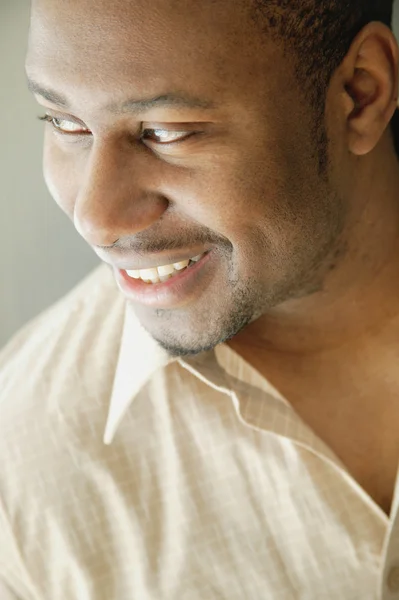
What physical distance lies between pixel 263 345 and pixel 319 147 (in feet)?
1.14

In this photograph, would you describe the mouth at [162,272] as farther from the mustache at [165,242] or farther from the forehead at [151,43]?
the forehead at [151,43]

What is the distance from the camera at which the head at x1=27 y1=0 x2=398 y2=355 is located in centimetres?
79

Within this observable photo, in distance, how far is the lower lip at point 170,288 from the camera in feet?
3.06

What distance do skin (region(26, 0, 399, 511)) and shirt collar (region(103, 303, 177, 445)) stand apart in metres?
0.05

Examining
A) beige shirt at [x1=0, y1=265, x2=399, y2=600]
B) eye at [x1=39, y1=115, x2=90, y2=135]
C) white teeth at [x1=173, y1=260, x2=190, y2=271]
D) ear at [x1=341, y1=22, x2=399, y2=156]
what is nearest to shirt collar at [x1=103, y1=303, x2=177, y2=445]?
beige shirt at [x1=0, y1=265, x2=399, y2=600]

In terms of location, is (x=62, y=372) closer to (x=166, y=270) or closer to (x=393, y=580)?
(x=166, y=270)

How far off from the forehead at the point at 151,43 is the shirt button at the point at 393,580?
63 centimetres

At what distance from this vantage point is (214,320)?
37.2 inches

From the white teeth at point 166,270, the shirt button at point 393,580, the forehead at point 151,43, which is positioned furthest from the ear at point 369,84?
the shirt button at point 393,580

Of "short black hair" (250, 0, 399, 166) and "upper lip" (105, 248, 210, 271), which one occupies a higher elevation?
"short black hair" (250, 0, 399, 166)

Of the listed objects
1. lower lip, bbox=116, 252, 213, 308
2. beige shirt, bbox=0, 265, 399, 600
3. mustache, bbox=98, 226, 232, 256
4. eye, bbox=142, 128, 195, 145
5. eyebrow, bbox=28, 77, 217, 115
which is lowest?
beige shirt, bbox=0, 265, 399, 600

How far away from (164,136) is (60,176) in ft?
0.62

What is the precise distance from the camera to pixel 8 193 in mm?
1296

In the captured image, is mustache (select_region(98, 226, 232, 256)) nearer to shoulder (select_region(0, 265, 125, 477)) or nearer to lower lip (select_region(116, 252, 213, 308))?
lower lip (select_region(116, 252, 213, 308))
